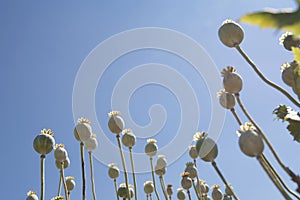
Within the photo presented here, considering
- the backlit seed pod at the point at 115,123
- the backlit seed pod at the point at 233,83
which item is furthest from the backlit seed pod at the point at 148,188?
the backlit seed pod at the point at 233,83

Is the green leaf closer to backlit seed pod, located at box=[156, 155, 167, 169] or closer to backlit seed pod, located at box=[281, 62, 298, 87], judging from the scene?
backlit seed pod, located at box=[281, 62, 298, 87]

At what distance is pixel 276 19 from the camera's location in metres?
0.55

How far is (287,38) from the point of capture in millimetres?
1943

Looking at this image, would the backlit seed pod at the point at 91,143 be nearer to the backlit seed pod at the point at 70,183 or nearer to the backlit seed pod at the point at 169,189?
the backlit seed pod at the point at 70,183

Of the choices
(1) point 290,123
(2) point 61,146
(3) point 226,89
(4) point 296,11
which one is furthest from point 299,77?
(2) point 61,146

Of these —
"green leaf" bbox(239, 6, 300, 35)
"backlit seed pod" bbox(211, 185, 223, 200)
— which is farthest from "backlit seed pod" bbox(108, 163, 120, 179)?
"green leaf" bbox(239, 6, 300, 35)

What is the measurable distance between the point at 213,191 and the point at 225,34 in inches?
51.0

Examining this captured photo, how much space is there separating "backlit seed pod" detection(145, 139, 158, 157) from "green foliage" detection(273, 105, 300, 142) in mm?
1443

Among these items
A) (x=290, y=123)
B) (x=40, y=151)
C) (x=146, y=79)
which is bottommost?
(x=290, y=123)

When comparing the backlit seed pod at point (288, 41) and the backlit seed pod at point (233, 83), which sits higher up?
the backlit seed pod at point (288, 41)

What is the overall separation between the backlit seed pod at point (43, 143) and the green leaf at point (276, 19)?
2.04 metres

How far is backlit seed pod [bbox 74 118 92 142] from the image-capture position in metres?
2.51

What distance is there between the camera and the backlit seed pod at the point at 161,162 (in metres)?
2.87

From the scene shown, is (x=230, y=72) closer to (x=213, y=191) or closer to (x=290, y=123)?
(x=290, y=123)
